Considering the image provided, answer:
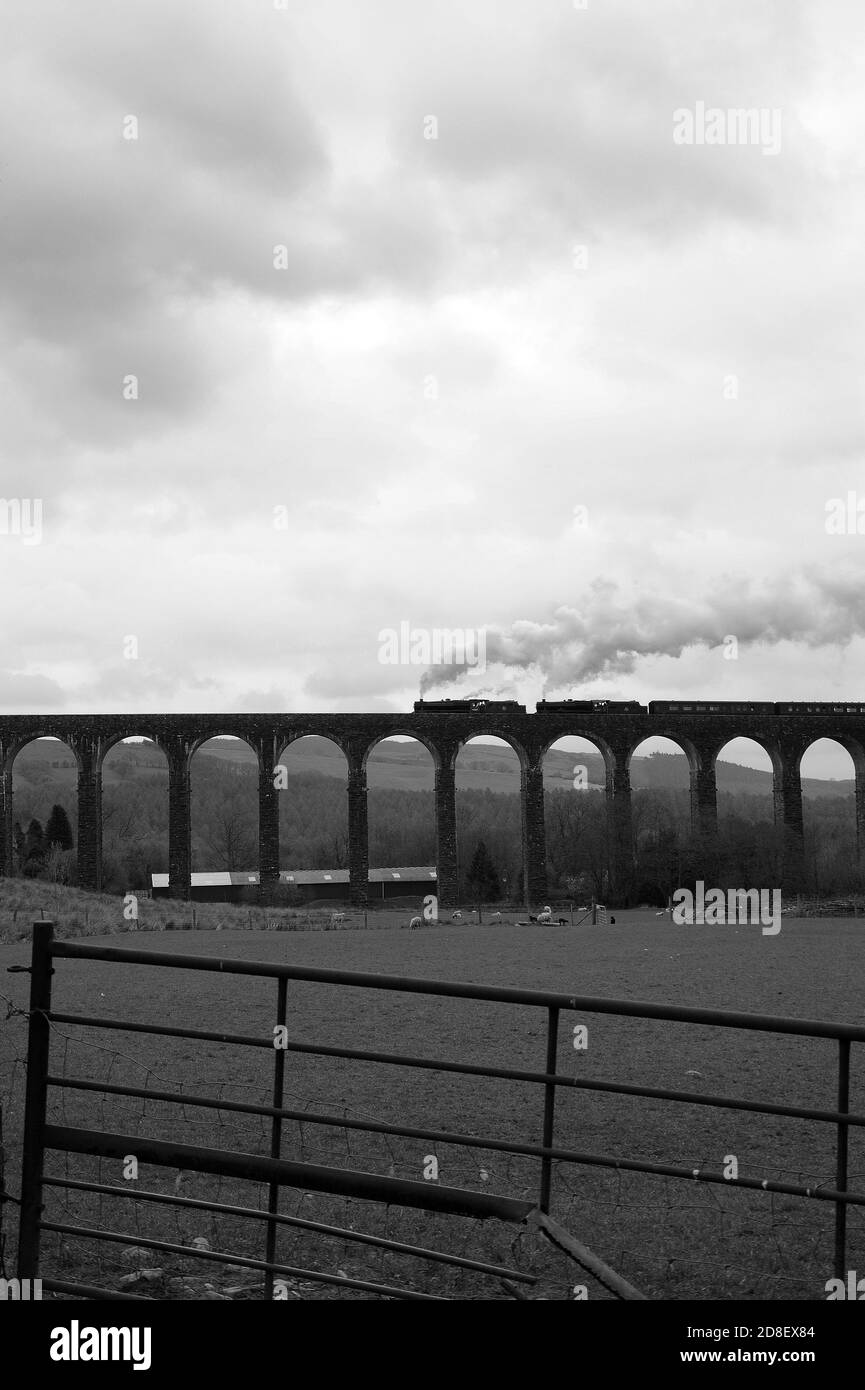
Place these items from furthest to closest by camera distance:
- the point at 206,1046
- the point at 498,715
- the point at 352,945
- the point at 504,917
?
1. the point at 498,715
2. the point at 504,917
3. the point at 352,945
4. the point at 206,1046

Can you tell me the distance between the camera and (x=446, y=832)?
158 ft

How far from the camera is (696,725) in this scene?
Answer: 49.4 m

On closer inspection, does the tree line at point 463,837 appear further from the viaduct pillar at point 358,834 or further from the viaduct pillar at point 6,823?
the viaduct pillar at point 358,834

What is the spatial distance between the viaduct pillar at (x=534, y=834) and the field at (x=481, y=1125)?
99.2 ft

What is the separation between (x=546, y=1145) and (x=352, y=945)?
21.6m

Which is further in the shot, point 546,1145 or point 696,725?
point 696,725

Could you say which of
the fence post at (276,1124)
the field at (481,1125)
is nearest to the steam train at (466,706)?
the field at (481,1125)

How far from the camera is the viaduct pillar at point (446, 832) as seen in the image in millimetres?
→ 47375

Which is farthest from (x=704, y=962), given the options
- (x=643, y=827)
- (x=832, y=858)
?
(x=643, y=827)

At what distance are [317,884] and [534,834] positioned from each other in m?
19.3

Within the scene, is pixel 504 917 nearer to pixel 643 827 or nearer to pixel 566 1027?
pixel 643 827

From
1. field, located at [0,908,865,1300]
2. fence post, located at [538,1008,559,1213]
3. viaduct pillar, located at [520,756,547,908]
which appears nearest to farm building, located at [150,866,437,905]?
viaduct pillar, located at [520,756,547,908]

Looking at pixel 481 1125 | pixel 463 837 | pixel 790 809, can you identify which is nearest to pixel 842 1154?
pixel 481 1125
